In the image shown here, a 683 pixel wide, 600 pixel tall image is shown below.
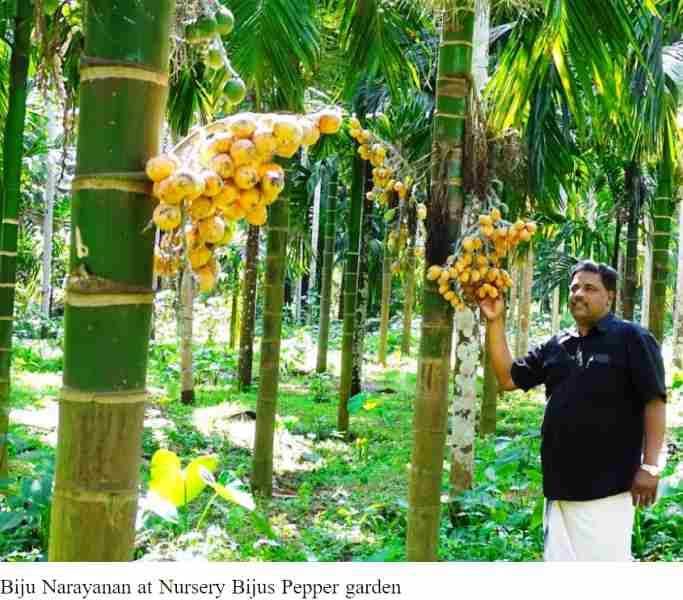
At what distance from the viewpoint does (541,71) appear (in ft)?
13.0

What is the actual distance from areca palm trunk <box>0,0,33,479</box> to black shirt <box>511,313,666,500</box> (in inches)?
147

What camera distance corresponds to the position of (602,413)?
314cm

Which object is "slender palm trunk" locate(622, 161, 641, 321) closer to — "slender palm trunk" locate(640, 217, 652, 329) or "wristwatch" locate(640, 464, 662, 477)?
"slender palm trunk" locate(640, 217, 652, 329)

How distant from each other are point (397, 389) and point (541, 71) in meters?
10.2

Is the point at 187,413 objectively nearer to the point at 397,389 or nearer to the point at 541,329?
the point at 397,389

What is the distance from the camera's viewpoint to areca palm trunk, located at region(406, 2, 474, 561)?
3.48m

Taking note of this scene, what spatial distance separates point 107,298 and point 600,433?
226cm

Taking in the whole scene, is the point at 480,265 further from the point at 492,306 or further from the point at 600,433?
the point at 600,433

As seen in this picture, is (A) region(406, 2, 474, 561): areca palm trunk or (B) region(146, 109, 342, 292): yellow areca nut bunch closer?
(B) region(146, 109, 342, 292): yellow areca nut bunch

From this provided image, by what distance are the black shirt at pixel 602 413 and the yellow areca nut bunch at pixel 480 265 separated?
449 millimetres

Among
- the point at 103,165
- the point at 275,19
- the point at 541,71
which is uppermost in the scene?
the point at 275,19

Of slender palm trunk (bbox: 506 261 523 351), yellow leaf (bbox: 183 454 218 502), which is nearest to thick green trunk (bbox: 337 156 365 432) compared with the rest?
slender palm trunk (bbox: 506 261 523 351)

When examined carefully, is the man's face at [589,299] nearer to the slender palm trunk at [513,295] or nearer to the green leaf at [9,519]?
the green leaf at [9,519]

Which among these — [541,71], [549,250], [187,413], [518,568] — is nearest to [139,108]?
[518,568]
